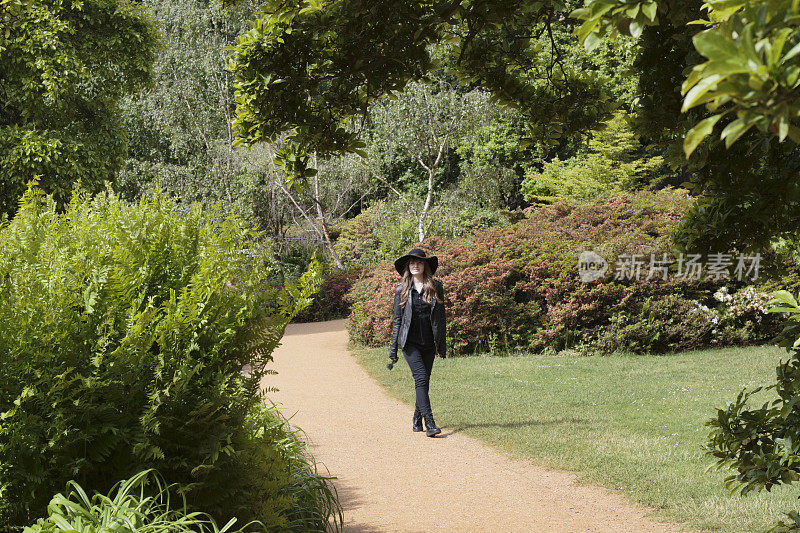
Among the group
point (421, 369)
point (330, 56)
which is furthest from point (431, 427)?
point (330, 56)

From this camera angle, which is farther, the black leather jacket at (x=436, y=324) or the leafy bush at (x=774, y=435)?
the black leather jacket at (x=436, y=324)

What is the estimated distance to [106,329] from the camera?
9.46 feet

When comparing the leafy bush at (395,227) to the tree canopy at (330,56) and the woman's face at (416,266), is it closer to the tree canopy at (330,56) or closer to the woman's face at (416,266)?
the woman's face at (416,266)

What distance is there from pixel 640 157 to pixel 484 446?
71.8ft

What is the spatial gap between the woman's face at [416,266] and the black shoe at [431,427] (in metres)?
1.50

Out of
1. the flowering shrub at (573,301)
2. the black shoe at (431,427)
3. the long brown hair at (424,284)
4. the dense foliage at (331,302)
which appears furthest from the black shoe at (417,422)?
the dense foliage at (331,302)

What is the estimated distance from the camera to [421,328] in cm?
737

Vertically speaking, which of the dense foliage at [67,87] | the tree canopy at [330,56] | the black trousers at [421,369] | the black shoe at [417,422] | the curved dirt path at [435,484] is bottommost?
the curved dirt path at [435,484]

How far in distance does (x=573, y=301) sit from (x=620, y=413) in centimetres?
452

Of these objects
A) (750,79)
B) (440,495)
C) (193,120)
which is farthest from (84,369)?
(193,120)

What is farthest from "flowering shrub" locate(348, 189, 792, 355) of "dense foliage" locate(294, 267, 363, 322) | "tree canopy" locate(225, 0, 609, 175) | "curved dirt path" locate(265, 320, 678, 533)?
"tree canopy" locate(225, 0, 609, 175)

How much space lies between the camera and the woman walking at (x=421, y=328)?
7336 mm

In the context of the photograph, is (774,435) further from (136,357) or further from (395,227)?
(395,227)

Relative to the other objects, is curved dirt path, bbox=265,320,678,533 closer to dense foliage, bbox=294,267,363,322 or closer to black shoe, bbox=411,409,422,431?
black shoe, bbox=411,409,422,431
